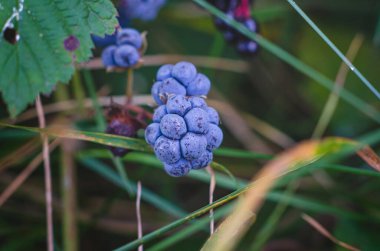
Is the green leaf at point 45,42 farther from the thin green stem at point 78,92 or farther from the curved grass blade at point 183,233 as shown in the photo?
the curved grass blade at point 183,233

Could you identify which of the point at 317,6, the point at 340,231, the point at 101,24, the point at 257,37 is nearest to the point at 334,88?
the point at 257,37

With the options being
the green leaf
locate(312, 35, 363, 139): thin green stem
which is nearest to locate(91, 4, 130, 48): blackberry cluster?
the green leaf

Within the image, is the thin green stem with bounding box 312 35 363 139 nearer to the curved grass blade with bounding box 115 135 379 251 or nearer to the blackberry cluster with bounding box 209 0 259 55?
the blackberry cluster with bounding box 209 0 259 55

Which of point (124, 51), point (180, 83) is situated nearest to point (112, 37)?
point (124, 51)

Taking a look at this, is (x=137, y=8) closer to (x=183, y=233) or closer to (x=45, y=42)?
(x=45, y=42)

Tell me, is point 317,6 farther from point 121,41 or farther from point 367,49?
point 121,41
